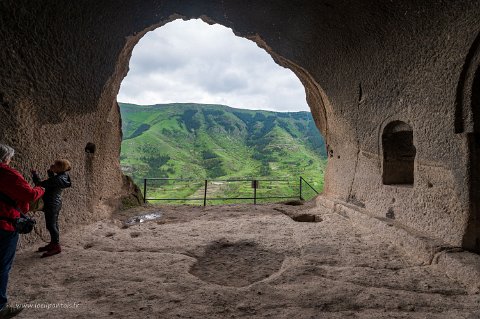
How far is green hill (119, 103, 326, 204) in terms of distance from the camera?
41594mm

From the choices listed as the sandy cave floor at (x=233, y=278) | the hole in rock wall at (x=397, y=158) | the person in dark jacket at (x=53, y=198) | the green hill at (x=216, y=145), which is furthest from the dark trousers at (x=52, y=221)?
the green hill at (x=216, y=145)

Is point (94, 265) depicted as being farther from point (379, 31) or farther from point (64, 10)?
point (379, 31)

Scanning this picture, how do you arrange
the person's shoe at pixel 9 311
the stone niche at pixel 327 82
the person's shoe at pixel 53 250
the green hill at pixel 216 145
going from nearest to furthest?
the person's shoe at pixel 9 311 → the stone niche at pixel 327 82 → the person's shoe at pixel 53 250 → the green hill at pixel 216 145

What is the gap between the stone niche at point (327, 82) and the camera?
333 cm

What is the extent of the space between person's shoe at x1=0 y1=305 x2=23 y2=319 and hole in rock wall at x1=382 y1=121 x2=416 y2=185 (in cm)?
503

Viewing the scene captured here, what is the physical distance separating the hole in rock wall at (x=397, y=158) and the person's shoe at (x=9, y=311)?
5034mm

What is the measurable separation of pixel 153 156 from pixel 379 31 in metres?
42.1

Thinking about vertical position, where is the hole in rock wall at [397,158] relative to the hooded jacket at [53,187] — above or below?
above

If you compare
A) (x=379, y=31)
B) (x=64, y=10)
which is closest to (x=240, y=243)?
(x=379, y=31)

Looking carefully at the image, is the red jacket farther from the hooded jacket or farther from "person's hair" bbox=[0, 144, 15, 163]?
the hooded jacket

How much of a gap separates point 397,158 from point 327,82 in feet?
7.56

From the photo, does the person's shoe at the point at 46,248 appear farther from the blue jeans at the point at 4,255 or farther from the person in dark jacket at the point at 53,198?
the blue jeans at the point at 4,255

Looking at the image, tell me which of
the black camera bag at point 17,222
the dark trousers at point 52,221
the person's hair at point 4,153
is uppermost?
the person's hair at point 4,153

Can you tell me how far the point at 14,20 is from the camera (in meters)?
3.39
